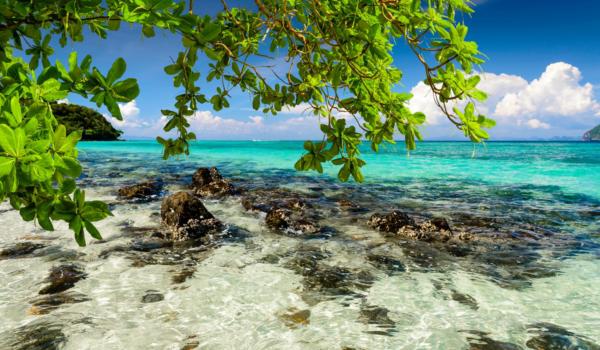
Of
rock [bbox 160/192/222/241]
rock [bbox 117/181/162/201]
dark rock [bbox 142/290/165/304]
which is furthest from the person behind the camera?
rock [bbox 117/181/162/201]

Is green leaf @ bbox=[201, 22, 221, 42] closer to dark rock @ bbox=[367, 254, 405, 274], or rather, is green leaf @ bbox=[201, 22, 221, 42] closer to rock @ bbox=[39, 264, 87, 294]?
rock @ bbox=[39, 264, 87, 294]

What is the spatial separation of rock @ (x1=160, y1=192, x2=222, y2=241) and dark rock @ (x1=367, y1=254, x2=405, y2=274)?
3.86m

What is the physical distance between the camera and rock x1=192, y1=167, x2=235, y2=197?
1420 centimetres

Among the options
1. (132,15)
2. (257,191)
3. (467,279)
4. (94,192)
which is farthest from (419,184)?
(132,15)

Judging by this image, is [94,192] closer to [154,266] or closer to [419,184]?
[154,266]

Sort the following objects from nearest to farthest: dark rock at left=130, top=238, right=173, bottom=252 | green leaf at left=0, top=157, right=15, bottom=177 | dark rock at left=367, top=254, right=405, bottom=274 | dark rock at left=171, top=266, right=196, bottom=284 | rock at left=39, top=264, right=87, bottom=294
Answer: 1. green leaf at left=0, top=157, right=15, bottom=177
2. rock at left=39, top=264, right=87, bottom=294
3. dark rock at left=171, top=266, right=196, bottom=284
4. dark rock at left=367, top=254, right=405, bottom=274
5. dark rock at left=130, top=238, right=173, bottom=252

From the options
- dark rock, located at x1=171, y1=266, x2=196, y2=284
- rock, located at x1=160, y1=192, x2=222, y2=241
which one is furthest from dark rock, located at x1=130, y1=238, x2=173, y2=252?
dark rock, located at x1=171, y1=266, x2=196, y2=284

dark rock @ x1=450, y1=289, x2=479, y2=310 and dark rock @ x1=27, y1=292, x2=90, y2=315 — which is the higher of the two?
dark rock @ x1=27, y1=292, x2=90, y2=315

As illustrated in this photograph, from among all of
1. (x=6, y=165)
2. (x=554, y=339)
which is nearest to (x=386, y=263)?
(x=554, y=339)

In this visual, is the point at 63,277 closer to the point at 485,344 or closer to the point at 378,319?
the point at 378,319

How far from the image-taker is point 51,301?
16.8ft

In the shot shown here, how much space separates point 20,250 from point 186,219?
3.21 m

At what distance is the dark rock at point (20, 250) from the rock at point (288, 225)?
4.96 m

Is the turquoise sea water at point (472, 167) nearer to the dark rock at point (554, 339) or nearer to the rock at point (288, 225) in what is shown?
the dark rock at point (554, 339)
